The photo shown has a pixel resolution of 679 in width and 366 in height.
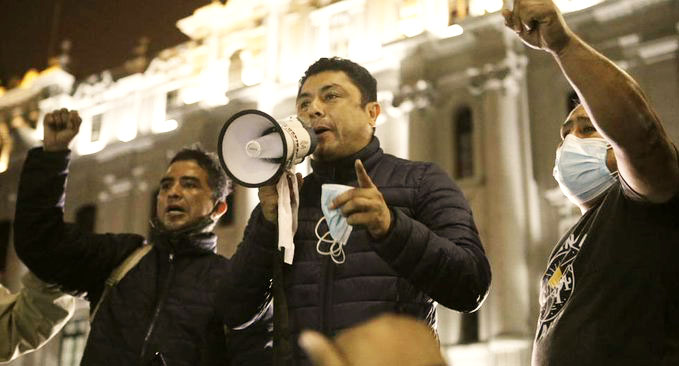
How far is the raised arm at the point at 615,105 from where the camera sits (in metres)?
2.36

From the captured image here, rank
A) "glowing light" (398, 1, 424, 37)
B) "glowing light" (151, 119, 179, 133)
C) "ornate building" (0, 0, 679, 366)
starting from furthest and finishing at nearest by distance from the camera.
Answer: "glowing light" (151, 119, 179, 133) → "glowing light" (398, 1, 424, 37) → "ornate building" (0, 0, 679, 366)

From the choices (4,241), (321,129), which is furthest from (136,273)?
→ (4,241)

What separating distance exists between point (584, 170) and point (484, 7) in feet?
53.0

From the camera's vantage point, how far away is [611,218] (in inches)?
104

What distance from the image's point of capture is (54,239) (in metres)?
3.93

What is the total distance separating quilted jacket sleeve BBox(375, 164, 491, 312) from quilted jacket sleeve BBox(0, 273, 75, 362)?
241 centimetres

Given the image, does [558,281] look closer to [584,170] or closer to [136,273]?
[584,170]

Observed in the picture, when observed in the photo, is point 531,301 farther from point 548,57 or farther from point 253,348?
point 253,348

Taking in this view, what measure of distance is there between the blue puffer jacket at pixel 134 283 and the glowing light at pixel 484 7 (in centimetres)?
1543

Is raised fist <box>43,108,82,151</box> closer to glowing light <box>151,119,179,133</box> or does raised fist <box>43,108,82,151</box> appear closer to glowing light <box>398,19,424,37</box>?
glowing light <box>398,19,424,37</box>

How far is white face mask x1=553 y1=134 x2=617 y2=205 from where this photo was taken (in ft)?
10.2

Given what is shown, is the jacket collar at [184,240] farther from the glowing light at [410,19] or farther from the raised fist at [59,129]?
the glowing light at [410,19]

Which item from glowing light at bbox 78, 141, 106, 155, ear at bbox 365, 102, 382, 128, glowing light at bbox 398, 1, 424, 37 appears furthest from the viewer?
glowing light at bbox 78, 141, 106, 155

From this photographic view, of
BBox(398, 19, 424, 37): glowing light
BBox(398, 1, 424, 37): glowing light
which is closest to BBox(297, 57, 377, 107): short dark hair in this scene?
BBox(398, 19, 424, 37): glowing light
